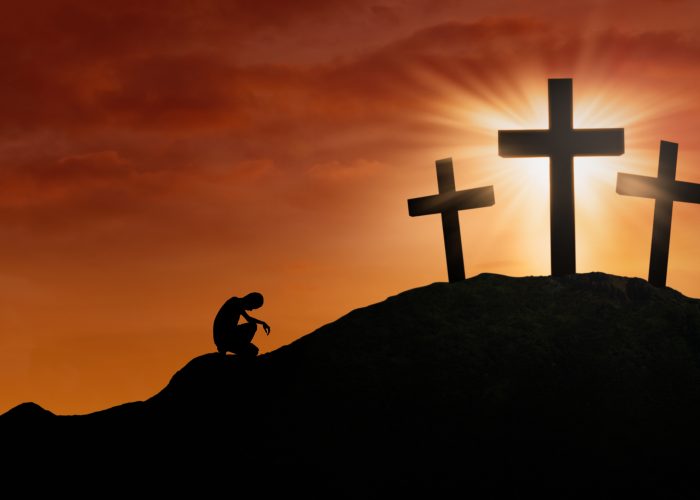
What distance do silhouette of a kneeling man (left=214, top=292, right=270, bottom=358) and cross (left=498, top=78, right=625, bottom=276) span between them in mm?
6254

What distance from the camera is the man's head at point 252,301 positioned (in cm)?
1856

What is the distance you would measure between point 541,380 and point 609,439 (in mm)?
1739

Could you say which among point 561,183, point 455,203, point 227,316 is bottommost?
point 227,316

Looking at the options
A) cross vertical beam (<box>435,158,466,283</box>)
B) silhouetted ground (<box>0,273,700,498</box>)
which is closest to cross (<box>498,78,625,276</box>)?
silhouetted ground (<box>0,273,700,498</box>)

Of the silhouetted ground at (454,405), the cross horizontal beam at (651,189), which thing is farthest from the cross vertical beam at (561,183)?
the cross horizontal beam at (651,189)

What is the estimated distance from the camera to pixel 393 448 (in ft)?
56.5

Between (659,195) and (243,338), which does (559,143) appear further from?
(243,338)

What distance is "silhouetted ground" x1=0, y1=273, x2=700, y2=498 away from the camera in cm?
1688

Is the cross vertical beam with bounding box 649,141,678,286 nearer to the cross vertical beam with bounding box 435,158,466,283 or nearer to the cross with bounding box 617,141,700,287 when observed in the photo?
the cross with bounding box 617,141,700,287

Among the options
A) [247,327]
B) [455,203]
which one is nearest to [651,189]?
[455,203]

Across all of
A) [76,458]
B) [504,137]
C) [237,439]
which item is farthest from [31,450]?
[504,137]

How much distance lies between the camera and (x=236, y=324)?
1864 cm

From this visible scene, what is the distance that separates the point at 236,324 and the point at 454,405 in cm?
432

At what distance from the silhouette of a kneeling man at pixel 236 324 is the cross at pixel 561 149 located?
625cm
